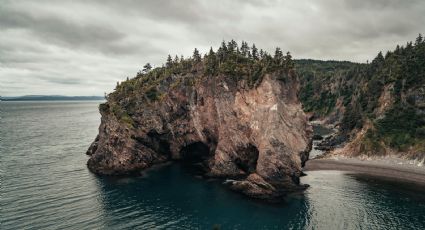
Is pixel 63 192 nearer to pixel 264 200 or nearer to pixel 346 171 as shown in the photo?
pixel 264 200

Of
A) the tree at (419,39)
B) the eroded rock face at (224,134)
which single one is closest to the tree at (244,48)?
the eroded rock face at (224,134)

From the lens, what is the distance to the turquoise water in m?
57.1

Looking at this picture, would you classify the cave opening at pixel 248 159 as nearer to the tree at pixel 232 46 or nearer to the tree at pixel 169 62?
the tree at pixel 232 46

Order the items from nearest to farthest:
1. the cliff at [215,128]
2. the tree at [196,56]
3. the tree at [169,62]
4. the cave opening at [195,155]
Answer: the cliff at [215,128]
the cave opening at [195,155]
the tree at [196,56]
the tree at [169,62]

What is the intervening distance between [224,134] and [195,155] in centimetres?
2028

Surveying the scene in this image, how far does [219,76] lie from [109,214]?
148ft

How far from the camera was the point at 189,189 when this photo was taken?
75.4 meters

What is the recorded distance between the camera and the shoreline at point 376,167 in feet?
297

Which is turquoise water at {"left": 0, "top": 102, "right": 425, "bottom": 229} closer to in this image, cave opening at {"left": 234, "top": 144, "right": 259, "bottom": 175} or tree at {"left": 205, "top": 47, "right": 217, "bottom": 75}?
cave opening at {"left": 234, "top": 144, "right": 259, "bottom": 175}

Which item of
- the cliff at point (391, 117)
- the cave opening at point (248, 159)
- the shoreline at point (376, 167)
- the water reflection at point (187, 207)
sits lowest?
the water reflection at point (187, 207)

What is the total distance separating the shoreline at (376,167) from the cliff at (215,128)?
74.0 ft

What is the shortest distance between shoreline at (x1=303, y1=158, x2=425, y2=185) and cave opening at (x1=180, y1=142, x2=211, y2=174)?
95.6ft

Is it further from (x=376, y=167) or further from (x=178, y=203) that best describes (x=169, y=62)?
(x=376, y=167)

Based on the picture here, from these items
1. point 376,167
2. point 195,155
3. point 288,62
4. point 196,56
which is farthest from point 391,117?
point 196,56
